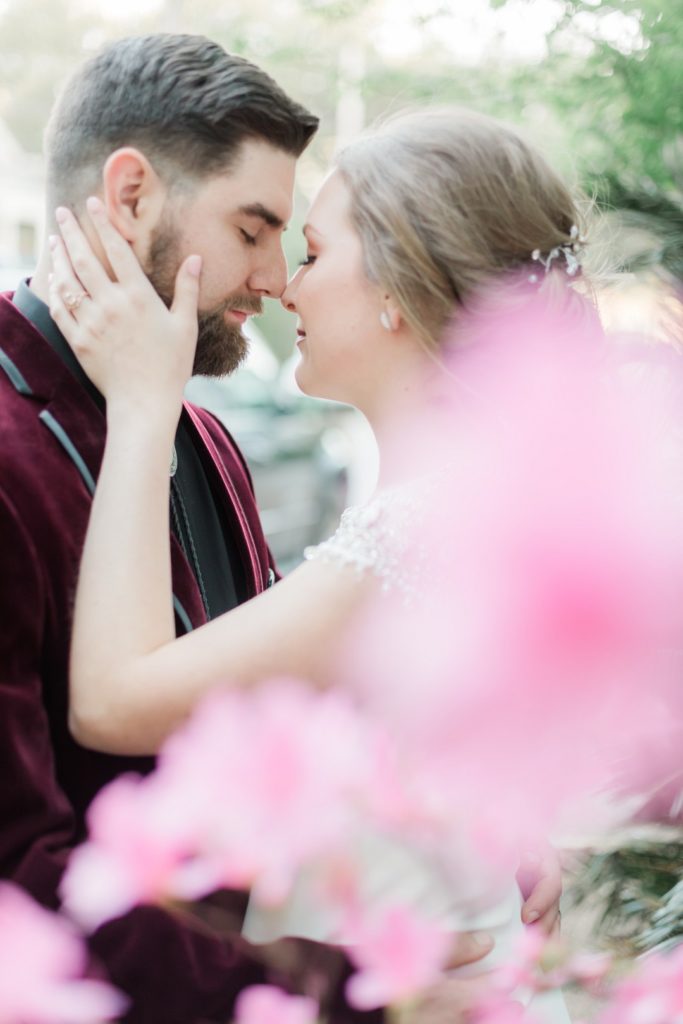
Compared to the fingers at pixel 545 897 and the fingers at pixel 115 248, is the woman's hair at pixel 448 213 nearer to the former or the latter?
the fingers at pixel 115 248

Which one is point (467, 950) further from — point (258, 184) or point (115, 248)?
point (258, 184)

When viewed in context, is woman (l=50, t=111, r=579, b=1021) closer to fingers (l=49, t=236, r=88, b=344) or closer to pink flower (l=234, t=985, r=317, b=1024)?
fingers (l=49, t=236, r=88, b=344)

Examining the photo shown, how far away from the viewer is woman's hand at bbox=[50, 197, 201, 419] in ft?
5.40

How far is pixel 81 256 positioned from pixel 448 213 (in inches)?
24.1

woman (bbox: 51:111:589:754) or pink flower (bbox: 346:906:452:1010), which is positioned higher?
woman (bbox: 51:111:589:754)

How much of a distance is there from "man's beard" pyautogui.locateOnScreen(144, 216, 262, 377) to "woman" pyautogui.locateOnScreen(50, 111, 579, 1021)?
0.05 m

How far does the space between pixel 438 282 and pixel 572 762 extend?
1.16m

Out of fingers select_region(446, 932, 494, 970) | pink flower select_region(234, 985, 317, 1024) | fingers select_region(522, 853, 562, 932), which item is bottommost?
fingers select_region(522, 853, 562, 932)

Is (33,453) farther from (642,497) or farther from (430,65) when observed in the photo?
(430,65)

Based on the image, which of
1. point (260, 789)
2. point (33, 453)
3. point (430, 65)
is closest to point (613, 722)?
point (260, 789)

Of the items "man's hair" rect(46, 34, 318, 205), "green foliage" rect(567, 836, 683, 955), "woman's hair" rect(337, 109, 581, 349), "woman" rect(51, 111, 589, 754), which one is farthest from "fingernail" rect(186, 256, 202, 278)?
"green foliage" rect(567, 836, 683, 955)

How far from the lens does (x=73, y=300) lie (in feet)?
5.74

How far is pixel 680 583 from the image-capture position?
0.89 metres

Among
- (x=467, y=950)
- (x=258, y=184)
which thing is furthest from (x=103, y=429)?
(x=467, y=950)
